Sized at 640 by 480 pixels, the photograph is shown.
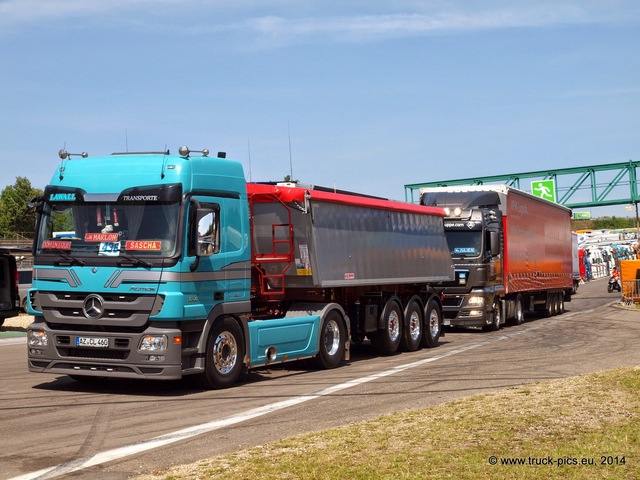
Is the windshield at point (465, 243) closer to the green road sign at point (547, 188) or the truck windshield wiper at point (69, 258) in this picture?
the truck windshield wiper at point (69, 258)

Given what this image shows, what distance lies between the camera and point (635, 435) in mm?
8195

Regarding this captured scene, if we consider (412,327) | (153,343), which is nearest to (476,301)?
(412,327)

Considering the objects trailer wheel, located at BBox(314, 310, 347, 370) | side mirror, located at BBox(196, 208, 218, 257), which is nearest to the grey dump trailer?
trailer wheel, located at BBox(314, 310, 347, 370)

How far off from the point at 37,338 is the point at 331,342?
17.0 feet

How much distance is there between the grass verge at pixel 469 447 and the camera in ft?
22.8

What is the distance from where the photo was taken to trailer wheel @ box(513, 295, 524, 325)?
2879cm

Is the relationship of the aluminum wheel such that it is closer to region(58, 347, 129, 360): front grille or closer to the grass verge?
region(58, 347, 129, 360): front grille

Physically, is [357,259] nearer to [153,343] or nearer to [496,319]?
[153,343]

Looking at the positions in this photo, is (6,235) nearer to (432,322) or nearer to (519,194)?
(519,194)

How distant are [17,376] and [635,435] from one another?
10.1 m

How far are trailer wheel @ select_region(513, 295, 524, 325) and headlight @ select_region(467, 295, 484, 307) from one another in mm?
4008

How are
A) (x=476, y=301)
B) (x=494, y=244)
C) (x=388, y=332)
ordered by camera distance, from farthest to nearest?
1. (x=494, y=244)
2. (x=476, y=301)
3. (x=388, y=332)

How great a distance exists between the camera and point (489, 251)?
25.3 metres

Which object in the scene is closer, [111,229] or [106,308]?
[106,308]
